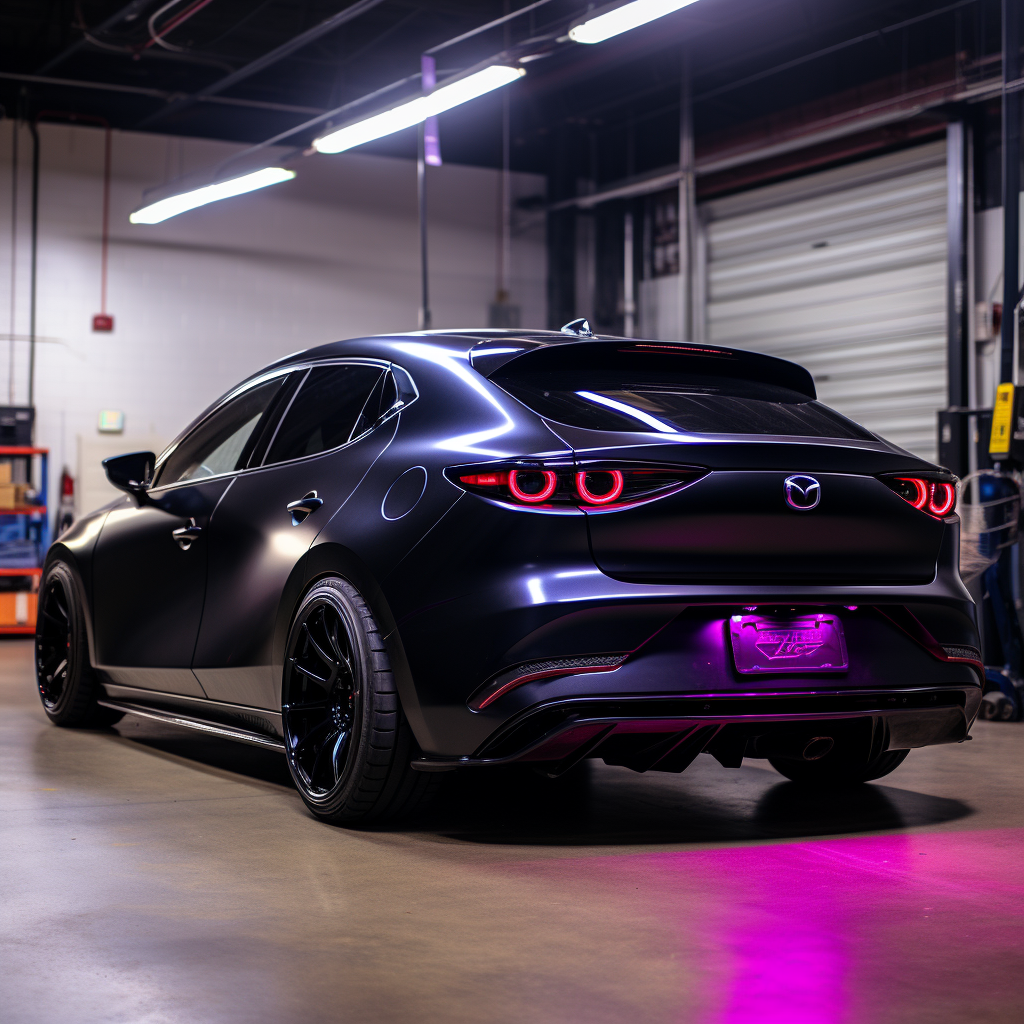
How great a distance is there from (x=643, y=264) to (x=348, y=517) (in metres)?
11.8

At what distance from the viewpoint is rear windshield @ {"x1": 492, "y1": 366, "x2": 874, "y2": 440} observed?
3459 millimetres

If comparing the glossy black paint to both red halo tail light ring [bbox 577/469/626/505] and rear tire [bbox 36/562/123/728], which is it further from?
rear tire [bbox 36/562/123/728]

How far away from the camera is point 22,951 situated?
8.32ft

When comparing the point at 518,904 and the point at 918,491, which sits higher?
the point at 918,491

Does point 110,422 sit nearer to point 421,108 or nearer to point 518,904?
point 421,108

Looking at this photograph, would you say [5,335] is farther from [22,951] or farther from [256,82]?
[22,951]

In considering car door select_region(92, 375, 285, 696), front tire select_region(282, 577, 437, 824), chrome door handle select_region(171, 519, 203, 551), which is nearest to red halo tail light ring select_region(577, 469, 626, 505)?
front tire select_region(282, 577, 437, 824)

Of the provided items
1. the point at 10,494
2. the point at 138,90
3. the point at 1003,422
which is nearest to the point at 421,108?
the point at 138,90

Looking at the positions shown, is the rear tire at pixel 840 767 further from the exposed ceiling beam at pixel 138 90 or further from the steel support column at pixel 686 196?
the exposed ceiling beam at pixel 138 90

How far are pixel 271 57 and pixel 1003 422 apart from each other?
7.31 metres

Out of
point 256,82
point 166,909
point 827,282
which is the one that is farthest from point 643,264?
point 166,909

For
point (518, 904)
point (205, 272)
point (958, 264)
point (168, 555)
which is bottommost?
point (518, 904)

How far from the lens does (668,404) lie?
11.8 ft

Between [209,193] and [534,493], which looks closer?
[534,493]
